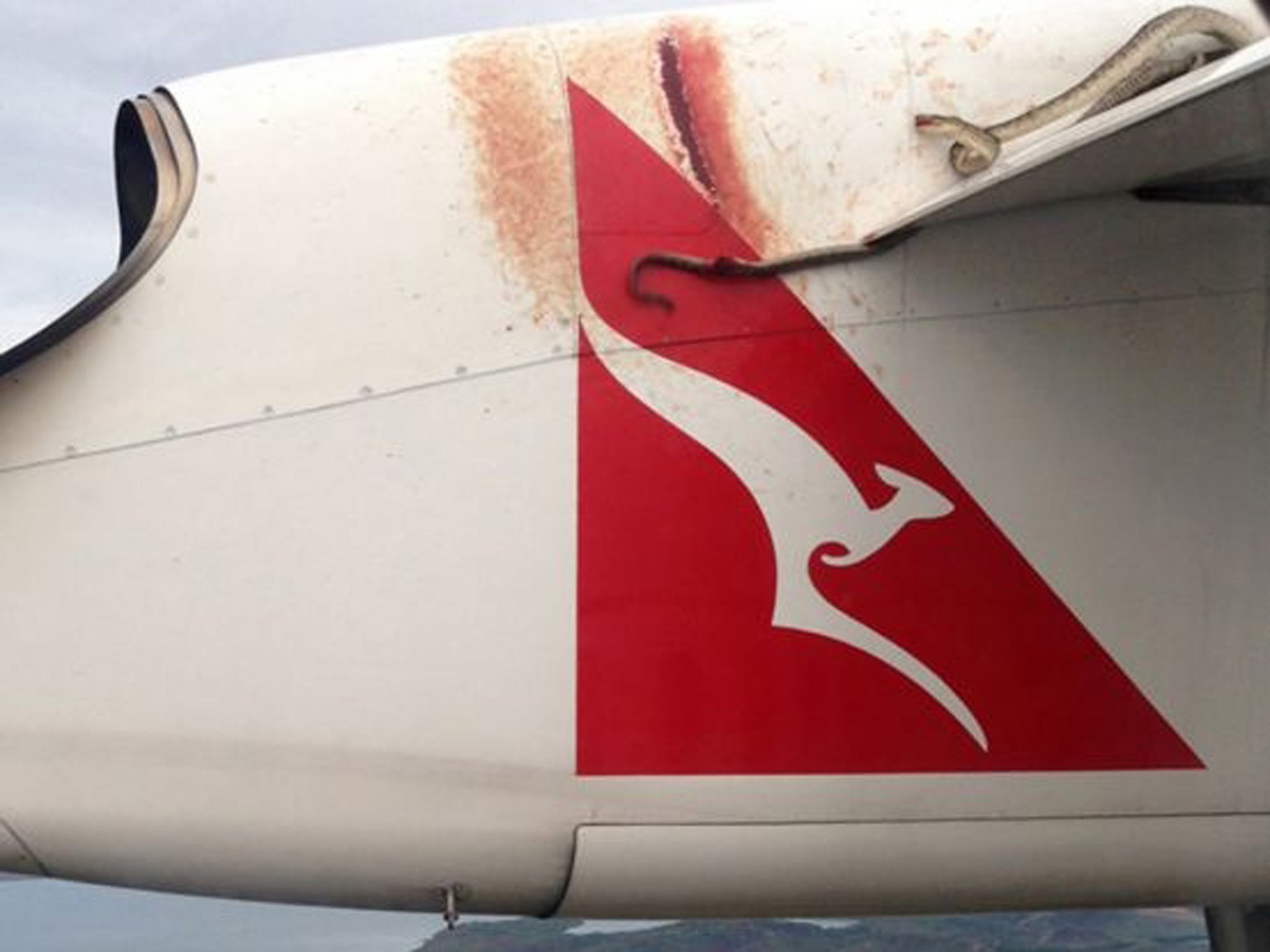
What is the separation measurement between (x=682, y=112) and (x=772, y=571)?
3.52 feet

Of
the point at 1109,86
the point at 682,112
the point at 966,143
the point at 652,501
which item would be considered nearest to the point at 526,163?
the point at 682,112

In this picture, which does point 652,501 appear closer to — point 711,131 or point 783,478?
point 783,478

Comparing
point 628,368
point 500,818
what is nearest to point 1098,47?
point 628,368

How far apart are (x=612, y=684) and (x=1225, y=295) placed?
1651 millimetres

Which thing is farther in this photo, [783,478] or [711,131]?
[711,131]

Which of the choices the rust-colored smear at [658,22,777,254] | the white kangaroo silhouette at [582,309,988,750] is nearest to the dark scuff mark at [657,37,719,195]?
the rust-colored smear at [658,22,777,254]

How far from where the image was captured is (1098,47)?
5.14 metres

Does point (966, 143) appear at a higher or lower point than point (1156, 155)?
higher

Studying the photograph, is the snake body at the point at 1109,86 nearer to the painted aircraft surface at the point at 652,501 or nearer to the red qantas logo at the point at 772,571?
the painted aircraft surface at the point at 652,501

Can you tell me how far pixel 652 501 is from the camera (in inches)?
186

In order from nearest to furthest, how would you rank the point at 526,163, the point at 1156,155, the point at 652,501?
the point at 1156,155
the point at 652,501
the point at 526,163

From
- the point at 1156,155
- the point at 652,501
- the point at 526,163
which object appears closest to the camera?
the point at 1156,155

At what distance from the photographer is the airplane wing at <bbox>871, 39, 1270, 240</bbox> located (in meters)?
4.10

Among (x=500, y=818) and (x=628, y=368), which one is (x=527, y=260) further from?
(x=500, y=818)
